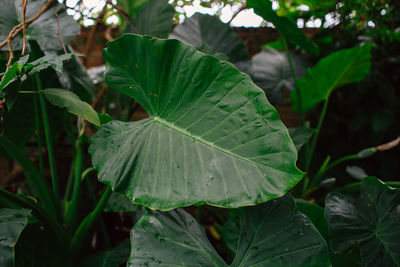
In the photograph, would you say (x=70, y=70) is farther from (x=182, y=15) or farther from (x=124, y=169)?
(x=182, y=15)

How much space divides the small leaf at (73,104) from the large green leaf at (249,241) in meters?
0.29

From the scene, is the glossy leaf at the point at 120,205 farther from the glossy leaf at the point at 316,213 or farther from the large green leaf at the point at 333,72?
the large green leaf at the point at 333,72

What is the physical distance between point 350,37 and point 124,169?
5.28 feet

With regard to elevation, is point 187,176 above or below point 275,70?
below

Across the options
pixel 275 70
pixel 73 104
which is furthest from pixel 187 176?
pixel 275 70

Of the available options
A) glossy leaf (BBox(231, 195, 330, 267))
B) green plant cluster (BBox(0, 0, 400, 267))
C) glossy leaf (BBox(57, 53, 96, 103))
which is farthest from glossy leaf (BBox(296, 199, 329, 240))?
glossy leaf (BBox(57, 53, 96, 103))

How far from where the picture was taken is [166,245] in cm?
60

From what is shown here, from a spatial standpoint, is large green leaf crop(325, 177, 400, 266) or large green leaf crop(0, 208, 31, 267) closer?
large green leaf crop(0, 208, 31, 267)

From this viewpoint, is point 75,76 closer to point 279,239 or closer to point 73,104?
point 73,104

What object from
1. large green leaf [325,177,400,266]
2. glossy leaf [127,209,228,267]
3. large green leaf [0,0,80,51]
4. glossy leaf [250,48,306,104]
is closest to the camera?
glossy leaf [127,209,228,267]

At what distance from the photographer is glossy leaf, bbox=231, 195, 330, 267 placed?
0.58m

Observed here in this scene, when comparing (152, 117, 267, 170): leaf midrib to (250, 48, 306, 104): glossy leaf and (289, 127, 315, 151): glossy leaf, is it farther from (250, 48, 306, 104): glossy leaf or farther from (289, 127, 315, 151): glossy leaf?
(250, 48, 306, 104): glossy leaf

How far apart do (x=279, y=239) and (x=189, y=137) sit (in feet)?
0.96

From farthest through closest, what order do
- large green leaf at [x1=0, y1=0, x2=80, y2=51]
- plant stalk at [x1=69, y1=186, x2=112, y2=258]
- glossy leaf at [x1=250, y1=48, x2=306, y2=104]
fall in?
glossy leaf at [x1=250, y1=48, x2=306, y2=104], large green leaf at [x1=0, y1=0, x2=80, y2=51], plant stalk at [x1=69, y1=186, x2=112, y2=258]
